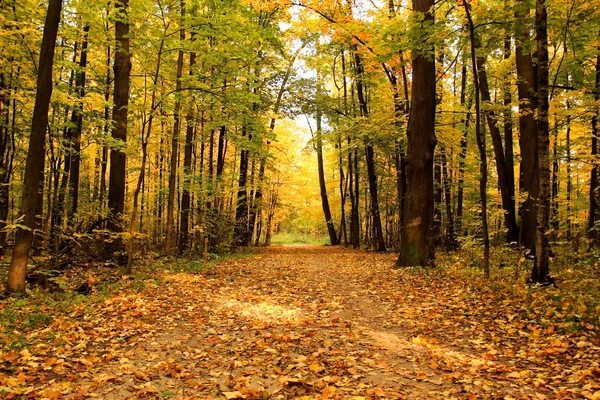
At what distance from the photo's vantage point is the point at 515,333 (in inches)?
196

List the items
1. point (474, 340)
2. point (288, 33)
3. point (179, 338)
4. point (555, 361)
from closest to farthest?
point (555, 361) < point (474, 340) < point (179, 338) < point (288, 33)

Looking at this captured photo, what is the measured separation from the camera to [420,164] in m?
10.9

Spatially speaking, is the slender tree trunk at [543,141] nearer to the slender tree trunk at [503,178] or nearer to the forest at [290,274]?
the forest at [290,274]

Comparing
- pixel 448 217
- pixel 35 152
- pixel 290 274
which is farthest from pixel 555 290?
pixel 448 217

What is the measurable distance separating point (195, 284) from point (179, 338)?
12.2 ft

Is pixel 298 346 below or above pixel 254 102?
below

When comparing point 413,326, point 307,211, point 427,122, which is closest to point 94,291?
point 413,326

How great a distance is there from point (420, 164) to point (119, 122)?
352 inches

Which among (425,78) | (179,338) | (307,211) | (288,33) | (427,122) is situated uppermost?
(288,33)

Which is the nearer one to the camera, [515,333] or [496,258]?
[515,333]

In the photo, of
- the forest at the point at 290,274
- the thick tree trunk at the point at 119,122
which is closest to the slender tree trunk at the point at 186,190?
the forest at the point at 290,274

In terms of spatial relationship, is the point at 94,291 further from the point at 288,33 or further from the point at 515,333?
the point at 288,33

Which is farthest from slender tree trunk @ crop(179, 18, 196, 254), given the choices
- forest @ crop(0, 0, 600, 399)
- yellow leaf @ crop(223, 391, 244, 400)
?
yellow leaf @ crop(223, 391, 244, 400)

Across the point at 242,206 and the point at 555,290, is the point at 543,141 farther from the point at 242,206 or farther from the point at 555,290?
the point at 242,206
